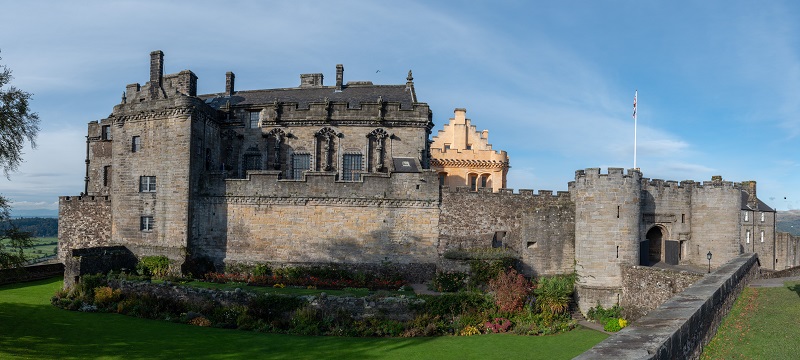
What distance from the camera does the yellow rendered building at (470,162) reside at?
3878 centimetres

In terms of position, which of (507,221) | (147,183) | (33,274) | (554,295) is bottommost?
(33,274)

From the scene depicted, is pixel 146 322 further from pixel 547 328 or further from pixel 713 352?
pixel 713 352

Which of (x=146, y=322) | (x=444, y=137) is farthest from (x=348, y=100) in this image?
(x=146, y=322)

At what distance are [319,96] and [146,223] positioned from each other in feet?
46.2

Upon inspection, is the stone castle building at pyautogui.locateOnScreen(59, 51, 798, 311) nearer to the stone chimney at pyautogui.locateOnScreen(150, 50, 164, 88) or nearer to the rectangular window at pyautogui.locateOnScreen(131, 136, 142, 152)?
the rectangular window at pyautogui.locateOnScreen(131, 136, 142, 152)

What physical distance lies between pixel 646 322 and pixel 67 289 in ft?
86.2

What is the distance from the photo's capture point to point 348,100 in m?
34.2

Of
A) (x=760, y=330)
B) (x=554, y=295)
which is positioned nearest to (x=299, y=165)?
(x=554, y=295)

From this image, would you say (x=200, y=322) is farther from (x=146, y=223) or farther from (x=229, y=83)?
(x=229, y=83)

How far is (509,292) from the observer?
22094 mm

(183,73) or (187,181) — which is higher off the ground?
(183,73)

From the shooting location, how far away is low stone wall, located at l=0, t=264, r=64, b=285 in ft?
88.2

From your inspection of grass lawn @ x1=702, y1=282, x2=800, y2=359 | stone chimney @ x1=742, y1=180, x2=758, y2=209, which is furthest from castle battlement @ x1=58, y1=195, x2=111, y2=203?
stone chimney @ x1=742, y1=180, x2=758, y2=209

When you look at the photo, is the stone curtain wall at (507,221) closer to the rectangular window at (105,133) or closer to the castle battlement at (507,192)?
the castle battlement at (507,192)
